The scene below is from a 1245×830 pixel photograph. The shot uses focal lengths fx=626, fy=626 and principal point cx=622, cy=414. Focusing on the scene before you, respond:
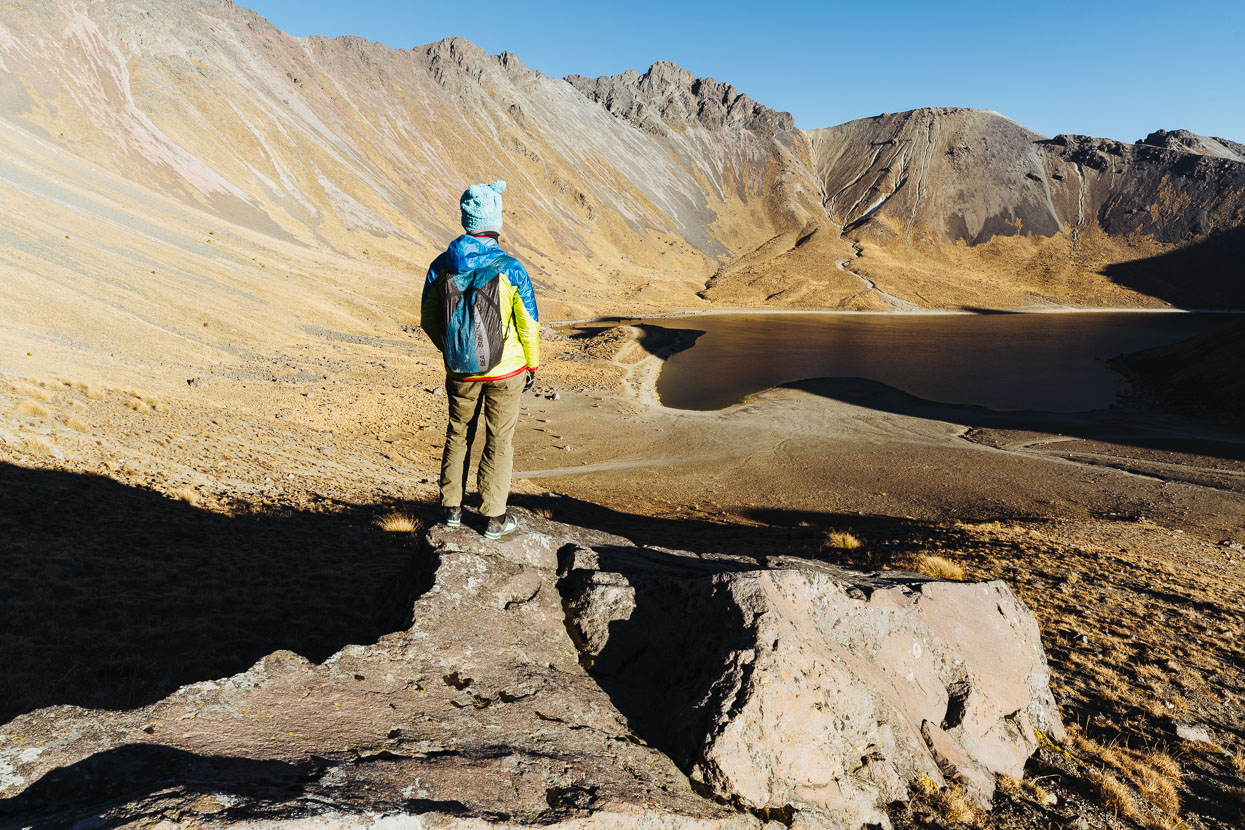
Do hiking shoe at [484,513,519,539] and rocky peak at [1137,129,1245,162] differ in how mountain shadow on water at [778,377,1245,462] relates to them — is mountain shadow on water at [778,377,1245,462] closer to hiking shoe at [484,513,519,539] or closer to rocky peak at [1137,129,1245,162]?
hiking shoe at [484,513,519,539]

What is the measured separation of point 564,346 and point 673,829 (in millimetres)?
49464

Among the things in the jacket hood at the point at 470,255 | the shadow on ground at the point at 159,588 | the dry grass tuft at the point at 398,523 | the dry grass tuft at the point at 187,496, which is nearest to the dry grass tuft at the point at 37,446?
the shadow on ground at the point at 159,588

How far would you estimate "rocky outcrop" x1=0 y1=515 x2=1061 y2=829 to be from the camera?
248 centimetres

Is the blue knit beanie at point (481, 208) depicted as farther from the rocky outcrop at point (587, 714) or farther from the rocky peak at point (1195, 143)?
the rocky peak at point (1195, 143)

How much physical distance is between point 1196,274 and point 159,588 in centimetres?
16374

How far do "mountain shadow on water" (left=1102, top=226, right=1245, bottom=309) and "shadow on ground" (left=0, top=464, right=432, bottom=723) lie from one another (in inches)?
5694

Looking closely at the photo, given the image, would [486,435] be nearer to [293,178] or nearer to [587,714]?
[587,714]

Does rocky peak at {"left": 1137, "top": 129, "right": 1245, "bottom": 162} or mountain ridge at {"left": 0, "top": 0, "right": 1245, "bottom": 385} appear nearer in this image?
mountain ridge at {"left": 0, "top": 0, "right": 1245, "bottom": 385}

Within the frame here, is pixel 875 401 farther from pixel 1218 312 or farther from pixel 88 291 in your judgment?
pixel 1218 312

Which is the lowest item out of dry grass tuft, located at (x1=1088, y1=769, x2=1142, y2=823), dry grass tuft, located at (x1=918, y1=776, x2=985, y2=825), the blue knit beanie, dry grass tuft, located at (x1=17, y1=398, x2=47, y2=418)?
dry grass tuft, located at (x1=1088, y1=769, x2=1142, y2=823)

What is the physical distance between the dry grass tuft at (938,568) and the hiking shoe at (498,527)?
19.1ft

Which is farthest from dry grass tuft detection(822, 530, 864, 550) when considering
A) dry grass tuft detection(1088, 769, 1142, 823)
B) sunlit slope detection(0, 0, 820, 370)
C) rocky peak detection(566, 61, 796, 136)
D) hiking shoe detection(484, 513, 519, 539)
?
rocky peak detection(566, 61, 796, 136)

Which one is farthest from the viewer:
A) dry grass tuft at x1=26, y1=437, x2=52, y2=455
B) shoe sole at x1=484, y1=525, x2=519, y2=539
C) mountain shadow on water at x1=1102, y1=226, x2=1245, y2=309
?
mountain shadow on water at x1=1102, y1=226, x2=1245, y2=309

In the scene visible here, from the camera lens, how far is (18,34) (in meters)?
59.6
